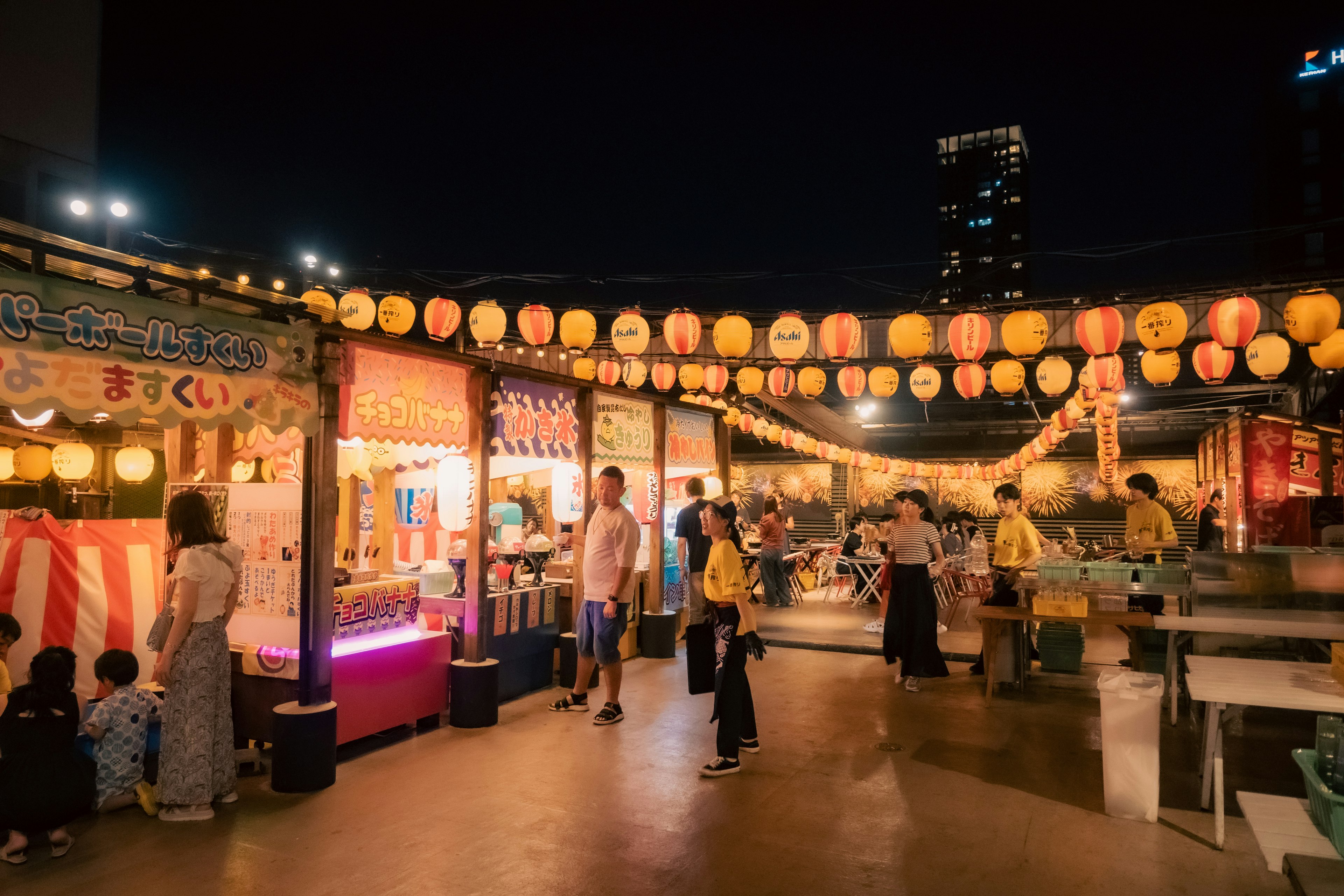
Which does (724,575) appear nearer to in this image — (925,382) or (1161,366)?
(1161,366)

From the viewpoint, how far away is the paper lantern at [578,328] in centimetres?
977

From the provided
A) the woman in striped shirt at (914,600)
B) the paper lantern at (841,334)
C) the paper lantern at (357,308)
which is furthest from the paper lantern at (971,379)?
the paper lantern at (357,308)

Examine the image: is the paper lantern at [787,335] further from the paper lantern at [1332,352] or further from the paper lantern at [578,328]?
the paper lantern at [1332,352]

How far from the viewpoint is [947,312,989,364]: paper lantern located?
1005cm

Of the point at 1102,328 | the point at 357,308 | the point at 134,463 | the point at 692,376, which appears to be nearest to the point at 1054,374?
the point at 1102,328

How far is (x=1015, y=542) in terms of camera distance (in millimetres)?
8516

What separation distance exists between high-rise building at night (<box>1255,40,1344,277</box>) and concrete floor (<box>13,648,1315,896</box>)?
1871 inches

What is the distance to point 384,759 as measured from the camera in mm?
5773

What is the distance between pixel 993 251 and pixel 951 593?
313 ft

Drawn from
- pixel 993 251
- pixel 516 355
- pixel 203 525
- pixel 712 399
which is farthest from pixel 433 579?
pixel 993 251

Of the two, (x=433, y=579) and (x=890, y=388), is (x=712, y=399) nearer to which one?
(x=890, y=388)

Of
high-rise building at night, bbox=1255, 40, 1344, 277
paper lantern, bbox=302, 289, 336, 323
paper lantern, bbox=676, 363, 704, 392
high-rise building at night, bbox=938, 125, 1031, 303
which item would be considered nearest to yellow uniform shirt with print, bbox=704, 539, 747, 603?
paper lantern, bbox=302, 289, 336, 323

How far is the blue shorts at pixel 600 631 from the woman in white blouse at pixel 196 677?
110 inches

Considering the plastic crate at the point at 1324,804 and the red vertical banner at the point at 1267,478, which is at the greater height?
the red vertical banner at the point at 1267,478
